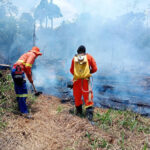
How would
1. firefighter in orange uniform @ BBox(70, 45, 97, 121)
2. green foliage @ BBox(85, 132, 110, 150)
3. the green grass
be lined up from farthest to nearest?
firefighter in orange uniform @ BBox(70, 45, 97, 121), the green grass, green foliage @ BBox(85, 132, 110, 150)

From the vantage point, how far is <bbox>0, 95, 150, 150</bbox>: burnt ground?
7.61 ft

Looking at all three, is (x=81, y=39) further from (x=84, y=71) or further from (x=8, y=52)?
(x=84, y=71)

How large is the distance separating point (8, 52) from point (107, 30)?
1560 centimetres

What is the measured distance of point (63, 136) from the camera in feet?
8.73

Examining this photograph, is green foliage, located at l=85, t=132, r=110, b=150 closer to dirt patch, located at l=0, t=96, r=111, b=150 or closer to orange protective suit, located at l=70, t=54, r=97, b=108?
dirt patch, located at l=0, t=96, r=111, b=150

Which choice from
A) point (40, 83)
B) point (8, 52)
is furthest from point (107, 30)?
point (40, 83)

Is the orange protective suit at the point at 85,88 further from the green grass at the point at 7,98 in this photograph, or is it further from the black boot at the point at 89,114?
the green grass at the point at 7,98

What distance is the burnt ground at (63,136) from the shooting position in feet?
7.61

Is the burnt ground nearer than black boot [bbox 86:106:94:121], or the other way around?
the burnt ground

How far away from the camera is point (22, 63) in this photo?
348cm

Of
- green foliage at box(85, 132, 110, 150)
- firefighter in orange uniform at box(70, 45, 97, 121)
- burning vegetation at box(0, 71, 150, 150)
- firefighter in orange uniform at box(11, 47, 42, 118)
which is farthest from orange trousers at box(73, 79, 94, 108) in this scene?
firefighter in orange uniform at box(11, 47, 42, 118)

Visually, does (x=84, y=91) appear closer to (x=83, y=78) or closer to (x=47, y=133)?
(x=83, y=78)

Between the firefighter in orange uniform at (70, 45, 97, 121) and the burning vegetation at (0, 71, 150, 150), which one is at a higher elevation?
the firefighter in orange uniform at (70, 45, 97, 121)

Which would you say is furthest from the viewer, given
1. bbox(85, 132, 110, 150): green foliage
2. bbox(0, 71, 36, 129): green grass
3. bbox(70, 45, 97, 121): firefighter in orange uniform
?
bbox(70, 45, 97, 121): firefighter in orange uniform
